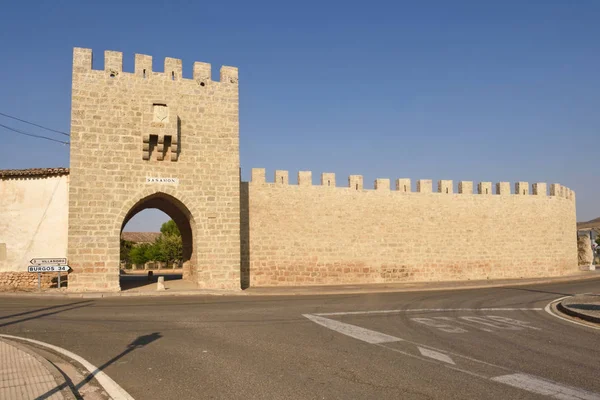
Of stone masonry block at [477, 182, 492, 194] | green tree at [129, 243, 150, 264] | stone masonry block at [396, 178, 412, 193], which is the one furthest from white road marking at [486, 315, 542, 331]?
green tree at [129, 243, 150, 264]

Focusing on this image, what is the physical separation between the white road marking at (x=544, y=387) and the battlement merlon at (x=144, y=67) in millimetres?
14828

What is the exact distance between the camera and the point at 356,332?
8797 millimetres

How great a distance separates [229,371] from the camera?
6.02 m

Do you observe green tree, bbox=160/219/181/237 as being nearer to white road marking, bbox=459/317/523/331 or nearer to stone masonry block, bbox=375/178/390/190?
stone masonry block, bbox=375/178/390/190

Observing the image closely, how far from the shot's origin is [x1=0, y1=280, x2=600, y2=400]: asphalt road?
535 cm

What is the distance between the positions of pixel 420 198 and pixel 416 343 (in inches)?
622

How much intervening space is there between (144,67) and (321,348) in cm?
1297

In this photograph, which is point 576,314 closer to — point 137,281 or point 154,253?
point 137,281

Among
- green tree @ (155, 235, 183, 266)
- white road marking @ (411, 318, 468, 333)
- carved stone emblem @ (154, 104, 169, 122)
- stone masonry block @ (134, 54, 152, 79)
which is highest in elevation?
stone masonry block @ (134, 54, 152, 79)

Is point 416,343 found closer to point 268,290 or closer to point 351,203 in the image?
point 268,290

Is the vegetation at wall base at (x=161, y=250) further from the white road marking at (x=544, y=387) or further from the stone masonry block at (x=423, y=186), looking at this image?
the white road marking at (x=544, y=387)

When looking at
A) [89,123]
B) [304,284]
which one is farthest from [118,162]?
[304,284]

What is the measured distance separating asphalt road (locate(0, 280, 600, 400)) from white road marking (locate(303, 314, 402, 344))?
2 centimetres

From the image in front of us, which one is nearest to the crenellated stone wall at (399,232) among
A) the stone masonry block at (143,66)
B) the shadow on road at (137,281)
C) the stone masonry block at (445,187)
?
the stone masonry block at (445,187)
